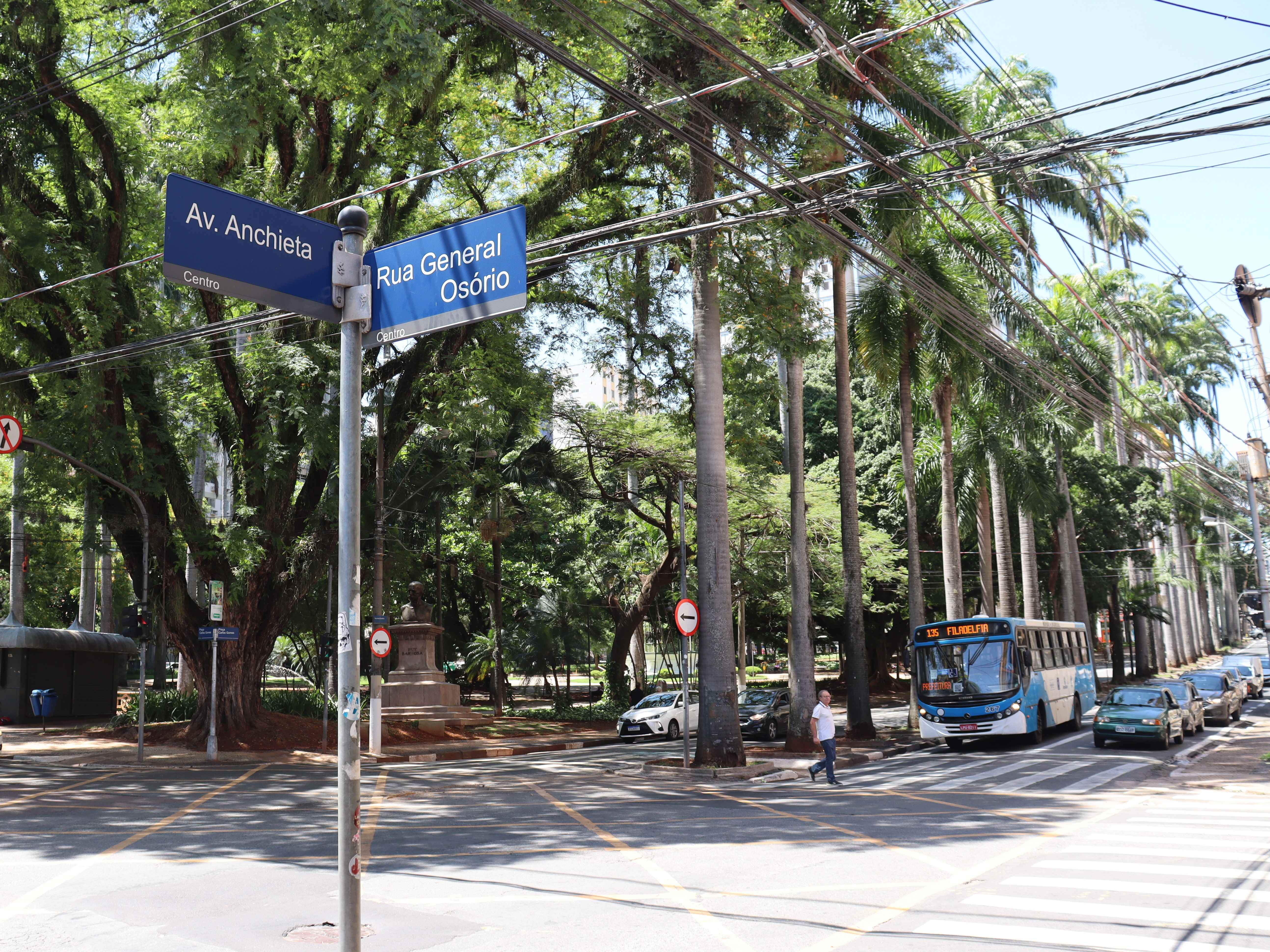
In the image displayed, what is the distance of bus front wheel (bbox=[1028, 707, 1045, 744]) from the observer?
24.9m

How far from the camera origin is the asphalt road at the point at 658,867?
7.42m

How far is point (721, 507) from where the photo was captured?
20.6 meters

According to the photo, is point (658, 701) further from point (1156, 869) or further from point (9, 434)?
point (1156, 869)

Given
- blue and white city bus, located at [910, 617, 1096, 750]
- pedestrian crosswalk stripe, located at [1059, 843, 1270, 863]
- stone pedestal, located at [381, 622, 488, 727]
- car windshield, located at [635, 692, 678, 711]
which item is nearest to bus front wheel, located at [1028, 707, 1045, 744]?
blue and white city bus, located at [910, 617, 1096, 750]

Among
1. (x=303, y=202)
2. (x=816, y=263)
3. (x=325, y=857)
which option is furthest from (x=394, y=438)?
(x=325, y=857)

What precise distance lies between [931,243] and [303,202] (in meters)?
16.9

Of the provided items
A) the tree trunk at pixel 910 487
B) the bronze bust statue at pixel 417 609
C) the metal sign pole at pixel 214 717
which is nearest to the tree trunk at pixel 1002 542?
the tree trunk at pixel 910 487

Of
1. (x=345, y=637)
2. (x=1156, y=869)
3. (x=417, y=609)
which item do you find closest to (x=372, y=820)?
(x=1156, y=869)

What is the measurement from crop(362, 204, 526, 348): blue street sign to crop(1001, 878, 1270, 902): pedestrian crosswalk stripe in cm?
694

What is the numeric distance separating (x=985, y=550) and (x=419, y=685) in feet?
67.9

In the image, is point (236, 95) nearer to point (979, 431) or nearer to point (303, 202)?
point (303, 202)

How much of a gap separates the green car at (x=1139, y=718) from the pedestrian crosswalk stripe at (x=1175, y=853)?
13509 millimetres

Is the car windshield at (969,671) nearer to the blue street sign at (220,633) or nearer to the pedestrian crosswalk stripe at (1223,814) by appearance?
the pedestrian crosswalk stripe at (1223,814)

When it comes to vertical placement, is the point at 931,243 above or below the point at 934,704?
above
